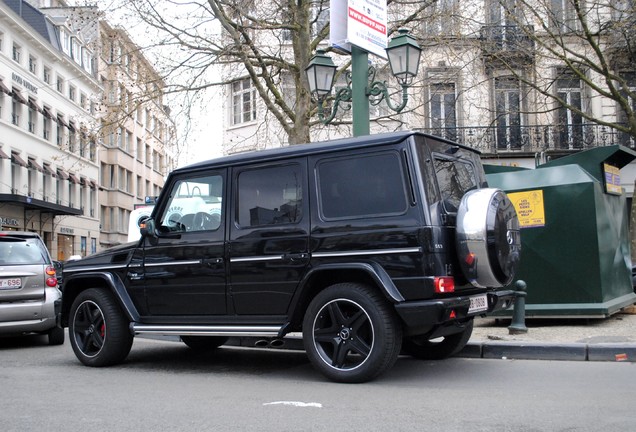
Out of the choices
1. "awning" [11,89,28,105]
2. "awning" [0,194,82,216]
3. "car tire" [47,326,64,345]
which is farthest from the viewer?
"awning" [11,89,28,105]

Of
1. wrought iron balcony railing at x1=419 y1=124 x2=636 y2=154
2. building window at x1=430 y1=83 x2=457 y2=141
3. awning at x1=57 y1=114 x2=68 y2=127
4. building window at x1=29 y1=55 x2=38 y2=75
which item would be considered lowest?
wrought iron balcony railing at x1=419 y1=124 x2=636 y2=154

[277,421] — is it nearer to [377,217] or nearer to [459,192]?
[377,217]

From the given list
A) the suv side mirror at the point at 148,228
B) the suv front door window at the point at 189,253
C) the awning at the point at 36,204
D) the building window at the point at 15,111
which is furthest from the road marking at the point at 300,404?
the building window at the point at 15,111

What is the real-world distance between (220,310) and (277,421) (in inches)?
86.2

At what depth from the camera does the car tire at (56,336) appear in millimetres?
9969

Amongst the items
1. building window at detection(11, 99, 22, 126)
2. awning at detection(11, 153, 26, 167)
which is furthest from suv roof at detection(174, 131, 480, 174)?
building window at detection(11, 99, 22, 126)

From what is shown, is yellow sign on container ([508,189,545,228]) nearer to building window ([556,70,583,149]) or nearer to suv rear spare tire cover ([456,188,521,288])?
suv rear spare tire cover ([456,188,521,288])

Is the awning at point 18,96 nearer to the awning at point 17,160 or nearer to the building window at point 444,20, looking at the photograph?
the awning at point 17,160

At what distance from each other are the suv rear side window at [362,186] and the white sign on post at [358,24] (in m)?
4.03

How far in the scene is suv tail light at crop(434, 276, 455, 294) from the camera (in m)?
5.68

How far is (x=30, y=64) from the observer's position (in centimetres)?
4075

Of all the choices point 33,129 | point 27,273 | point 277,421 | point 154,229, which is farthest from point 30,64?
point 277,421

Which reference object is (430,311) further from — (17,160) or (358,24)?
(17,160)

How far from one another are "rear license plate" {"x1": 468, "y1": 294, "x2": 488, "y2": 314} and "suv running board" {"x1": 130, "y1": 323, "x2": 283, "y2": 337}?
5.79ft
